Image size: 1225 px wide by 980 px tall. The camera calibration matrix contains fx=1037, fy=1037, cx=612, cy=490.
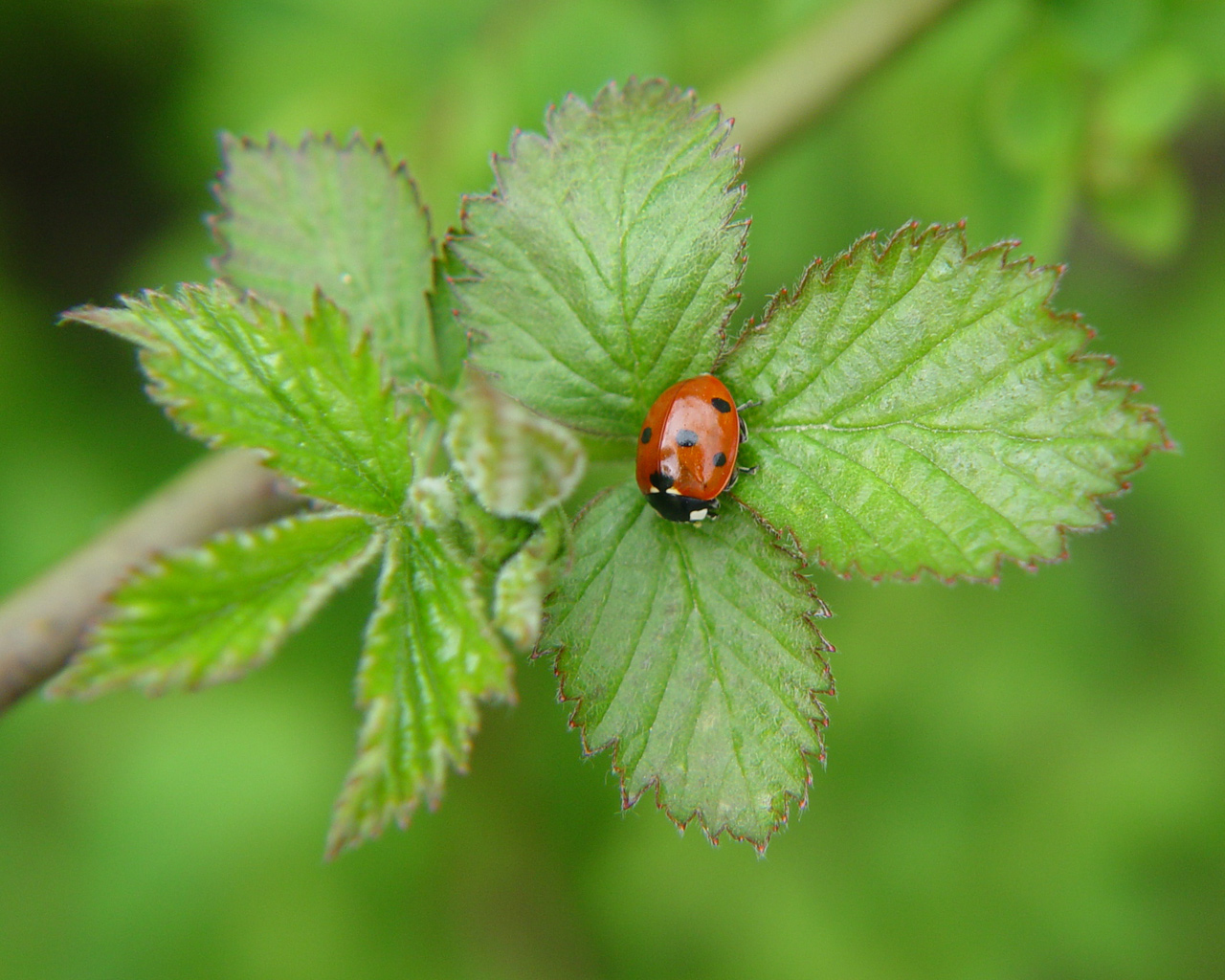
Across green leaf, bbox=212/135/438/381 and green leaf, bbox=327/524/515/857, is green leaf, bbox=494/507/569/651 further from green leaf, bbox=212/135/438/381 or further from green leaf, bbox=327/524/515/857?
green leaf, bbox=212/135/438/381

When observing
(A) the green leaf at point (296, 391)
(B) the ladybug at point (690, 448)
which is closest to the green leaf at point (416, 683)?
(A) the green leaf at point (296, 391)

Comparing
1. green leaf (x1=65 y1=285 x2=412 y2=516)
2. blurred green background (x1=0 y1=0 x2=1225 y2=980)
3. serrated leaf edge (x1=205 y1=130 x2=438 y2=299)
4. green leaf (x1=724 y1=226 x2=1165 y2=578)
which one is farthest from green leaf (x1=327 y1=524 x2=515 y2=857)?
blurred green background (x1=0 y1=0 x2=1225 y2=980)

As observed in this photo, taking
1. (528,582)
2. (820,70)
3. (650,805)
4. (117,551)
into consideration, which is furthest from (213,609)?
(650,805)

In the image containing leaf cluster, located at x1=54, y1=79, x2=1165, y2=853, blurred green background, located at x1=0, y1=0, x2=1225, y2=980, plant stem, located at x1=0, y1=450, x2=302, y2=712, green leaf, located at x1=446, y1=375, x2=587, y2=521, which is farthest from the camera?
blurred green background, located at x1=0, y1=0, x2=1225, y2=980

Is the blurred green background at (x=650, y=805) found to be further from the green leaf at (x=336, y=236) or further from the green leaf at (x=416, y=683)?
the green leaf at (x=416, y=683)

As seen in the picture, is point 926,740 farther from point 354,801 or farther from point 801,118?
point 354,801

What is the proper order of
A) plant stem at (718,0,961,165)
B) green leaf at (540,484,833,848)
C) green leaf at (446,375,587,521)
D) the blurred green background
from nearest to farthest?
1. green leaf at (446,375,587,521)
2. green leaf at (540,484,833,848)
3. plant stem at (718,0,961,165)
4. the blurred green background

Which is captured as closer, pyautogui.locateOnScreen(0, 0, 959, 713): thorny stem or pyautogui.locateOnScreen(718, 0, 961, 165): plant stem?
pyautogui.locateOnScreen(0, 0, 959, 713): thorny stem

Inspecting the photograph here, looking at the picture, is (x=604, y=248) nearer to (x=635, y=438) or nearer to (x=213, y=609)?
(x=635, y=438)
